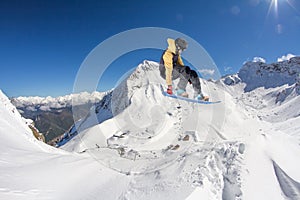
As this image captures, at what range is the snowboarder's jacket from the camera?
1077 centimetres

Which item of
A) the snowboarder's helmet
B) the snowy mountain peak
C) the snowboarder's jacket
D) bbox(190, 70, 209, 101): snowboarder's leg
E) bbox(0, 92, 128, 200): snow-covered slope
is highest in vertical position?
the snowy mountain peak

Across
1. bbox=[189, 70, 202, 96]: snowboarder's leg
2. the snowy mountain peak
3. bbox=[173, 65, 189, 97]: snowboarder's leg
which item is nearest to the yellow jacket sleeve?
bbox=[173, 65, 189, 97]: snowboarder's leg

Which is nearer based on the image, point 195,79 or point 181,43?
point 181,43

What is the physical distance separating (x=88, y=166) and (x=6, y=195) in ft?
13.0

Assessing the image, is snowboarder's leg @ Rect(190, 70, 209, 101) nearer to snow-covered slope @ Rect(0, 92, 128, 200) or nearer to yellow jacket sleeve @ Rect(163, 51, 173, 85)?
yellow jacket sleeve @ Rect(163, 51, 173, 85)

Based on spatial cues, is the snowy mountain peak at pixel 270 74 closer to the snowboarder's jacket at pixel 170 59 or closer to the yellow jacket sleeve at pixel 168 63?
the snowboarder's jacket at pixel 170 59

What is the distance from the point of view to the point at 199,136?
20.8 m

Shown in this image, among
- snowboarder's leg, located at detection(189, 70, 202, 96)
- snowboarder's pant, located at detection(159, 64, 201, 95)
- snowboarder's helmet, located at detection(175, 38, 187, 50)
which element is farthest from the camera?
snowboarder's leg, located at detection(189, 70, 202, 96)

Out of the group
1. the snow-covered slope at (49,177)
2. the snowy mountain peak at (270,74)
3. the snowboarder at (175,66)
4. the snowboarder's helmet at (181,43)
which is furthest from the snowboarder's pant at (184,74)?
the snowy mountain peak at (270,74)

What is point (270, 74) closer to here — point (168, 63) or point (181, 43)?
point (181, 43)

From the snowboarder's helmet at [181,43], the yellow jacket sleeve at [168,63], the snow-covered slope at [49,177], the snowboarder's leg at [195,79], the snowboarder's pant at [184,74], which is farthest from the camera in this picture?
the snowboarder's leg at [195,79]

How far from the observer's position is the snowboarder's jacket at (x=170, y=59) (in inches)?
424

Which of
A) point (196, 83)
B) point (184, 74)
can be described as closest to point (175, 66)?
point (184, 74)

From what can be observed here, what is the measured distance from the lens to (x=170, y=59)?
10.8m
